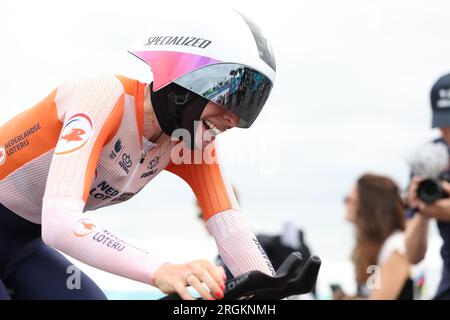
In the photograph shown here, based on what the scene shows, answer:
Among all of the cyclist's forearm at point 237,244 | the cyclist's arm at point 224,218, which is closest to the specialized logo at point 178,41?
the cyclist's arm at point 224,218

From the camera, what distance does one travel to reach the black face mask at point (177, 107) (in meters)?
3.58

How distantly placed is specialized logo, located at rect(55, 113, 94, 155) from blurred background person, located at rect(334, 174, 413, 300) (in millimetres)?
1877

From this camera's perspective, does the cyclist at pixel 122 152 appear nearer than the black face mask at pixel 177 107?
Yes

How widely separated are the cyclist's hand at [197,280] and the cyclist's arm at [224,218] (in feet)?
3.68

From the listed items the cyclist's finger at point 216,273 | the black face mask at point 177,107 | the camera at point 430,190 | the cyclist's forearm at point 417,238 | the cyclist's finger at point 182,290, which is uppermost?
the black face mask at point 177,107

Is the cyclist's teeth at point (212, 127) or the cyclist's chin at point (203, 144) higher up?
the cyclist's teeth at point (212, 127)

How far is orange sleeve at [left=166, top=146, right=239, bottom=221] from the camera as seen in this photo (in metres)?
4.00

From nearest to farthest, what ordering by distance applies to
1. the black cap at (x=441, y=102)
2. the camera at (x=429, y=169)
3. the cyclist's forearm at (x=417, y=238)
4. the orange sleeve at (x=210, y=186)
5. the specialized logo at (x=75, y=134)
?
the specialized logo at (x=75, y=134) → the orange sleeve at (x=210, y=186) → the camera at (x=429, y=169) → the cyclist's forearm at (x=417, y=238) → the black cap at (x=441, y=102)

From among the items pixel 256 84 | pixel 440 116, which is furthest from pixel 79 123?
pixel 440 116

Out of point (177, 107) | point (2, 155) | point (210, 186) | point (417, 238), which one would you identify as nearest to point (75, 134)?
point (177, 107)

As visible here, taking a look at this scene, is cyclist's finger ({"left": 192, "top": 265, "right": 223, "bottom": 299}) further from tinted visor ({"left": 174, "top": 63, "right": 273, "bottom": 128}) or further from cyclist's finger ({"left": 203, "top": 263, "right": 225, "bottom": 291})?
tinted visor ({"left": 174, "top": 63, "right": 273, "bottom": 128})

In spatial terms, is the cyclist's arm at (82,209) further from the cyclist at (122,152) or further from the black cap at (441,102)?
the black cap at (441,102)

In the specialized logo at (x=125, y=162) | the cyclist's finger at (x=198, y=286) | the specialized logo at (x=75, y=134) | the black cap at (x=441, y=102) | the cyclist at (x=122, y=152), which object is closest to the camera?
the cyclist's finger at (x=198, y=286)

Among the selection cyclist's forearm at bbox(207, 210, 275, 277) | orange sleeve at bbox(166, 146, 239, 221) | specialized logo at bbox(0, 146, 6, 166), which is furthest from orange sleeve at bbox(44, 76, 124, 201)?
cyclist's forearm at bbox(207, 210, 275, 277)
